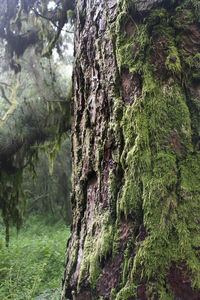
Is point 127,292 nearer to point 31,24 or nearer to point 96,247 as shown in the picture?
point 96,247

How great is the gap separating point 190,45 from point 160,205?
78cm

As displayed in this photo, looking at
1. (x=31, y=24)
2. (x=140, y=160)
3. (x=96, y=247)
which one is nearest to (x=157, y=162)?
(x=140, y=160)

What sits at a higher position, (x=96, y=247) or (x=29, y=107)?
(x=29, y=107)

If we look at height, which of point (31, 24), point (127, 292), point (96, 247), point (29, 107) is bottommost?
point (127, 292)

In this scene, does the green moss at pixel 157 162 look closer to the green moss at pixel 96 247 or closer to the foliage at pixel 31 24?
the green moss at pixel 96 247

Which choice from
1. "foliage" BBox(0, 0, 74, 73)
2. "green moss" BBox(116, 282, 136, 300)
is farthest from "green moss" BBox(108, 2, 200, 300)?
"foliage" BBox(0, 0, 74, 73)

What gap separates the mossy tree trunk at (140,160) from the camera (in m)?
1.08

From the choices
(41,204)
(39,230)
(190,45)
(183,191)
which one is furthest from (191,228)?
(41,204)

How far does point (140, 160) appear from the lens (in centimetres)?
119

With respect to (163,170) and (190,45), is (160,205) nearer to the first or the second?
(163,170)

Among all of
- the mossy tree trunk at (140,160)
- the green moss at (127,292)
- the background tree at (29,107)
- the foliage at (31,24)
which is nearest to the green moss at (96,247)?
the mossy tree trunk at (140,160)

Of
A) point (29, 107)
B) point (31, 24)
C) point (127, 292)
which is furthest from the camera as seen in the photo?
point (31, 24)

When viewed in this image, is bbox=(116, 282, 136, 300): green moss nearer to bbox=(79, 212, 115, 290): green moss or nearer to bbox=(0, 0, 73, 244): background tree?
bbox=(79, 212, 115, 290): green moss

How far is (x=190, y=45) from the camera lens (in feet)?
4.23
